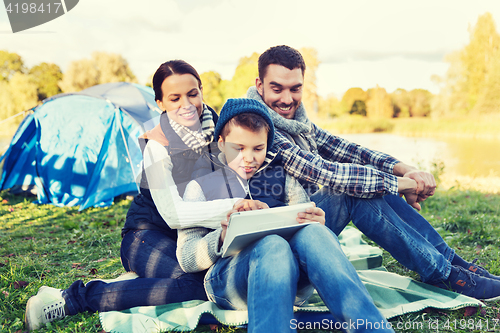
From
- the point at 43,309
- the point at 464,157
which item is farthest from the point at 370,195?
the point at 464,157

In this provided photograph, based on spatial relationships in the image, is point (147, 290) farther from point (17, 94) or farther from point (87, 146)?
point (17, 94)

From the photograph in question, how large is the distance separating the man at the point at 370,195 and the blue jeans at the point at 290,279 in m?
0.54

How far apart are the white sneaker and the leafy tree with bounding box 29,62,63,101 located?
42976 millimetres

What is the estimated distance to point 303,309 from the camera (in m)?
1.80

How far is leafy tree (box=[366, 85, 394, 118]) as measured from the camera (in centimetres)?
3284

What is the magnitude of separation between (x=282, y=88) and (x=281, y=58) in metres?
0.19

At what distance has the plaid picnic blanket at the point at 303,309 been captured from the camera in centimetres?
171

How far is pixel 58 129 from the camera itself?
5.23 meters

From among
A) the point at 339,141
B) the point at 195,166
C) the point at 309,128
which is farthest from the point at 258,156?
the point at 339,141

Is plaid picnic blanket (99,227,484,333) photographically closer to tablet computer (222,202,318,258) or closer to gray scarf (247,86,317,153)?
tablet computer (222,202,318,258)

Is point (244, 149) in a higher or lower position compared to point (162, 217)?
higher

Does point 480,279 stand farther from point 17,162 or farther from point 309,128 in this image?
point 17,162

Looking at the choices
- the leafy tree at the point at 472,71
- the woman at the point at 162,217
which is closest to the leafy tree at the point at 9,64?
the leafy tree at the point at 472,71

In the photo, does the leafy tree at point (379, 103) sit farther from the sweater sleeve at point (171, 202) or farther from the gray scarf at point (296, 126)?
the sweater sleeve at point (171, 202)
